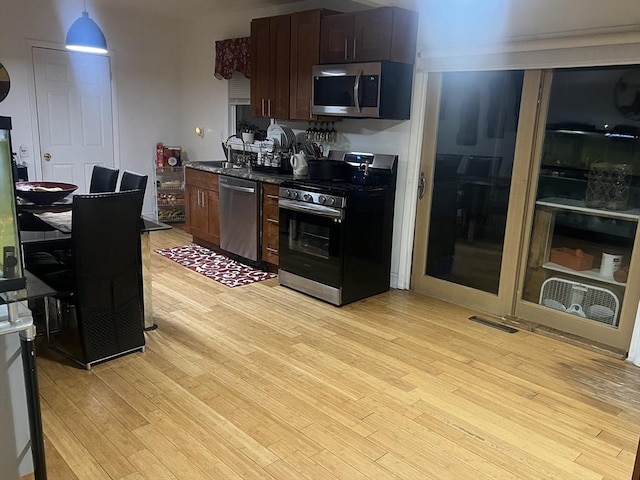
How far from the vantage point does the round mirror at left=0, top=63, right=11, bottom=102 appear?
5566mm

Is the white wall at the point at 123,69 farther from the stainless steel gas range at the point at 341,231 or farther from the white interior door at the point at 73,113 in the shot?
the stainless steel gas range at the point at 341,231

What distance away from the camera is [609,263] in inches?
138

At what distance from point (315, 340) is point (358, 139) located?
2.08 metres

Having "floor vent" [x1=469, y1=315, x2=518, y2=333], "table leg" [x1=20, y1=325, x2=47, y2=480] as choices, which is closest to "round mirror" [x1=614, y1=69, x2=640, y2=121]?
"floor vent" [x1=469, y1=315, x2=518, y2=333]

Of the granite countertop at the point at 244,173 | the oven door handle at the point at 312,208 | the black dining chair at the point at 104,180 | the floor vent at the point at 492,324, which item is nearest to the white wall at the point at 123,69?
the granite countertop at the point at 244,173

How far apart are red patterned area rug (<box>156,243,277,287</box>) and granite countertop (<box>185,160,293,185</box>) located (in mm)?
905

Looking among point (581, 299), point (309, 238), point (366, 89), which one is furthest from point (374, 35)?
point (581, 299)

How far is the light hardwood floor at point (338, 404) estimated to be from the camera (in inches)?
89.3

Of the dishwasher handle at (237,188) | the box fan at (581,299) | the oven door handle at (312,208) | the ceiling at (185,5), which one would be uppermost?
the ceiling at (185,5)

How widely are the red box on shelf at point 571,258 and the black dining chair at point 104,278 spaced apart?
2.96m

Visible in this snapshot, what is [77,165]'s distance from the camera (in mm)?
6371

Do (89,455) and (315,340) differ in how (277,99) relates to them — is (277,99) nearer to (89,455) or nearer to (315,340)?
(315,340)

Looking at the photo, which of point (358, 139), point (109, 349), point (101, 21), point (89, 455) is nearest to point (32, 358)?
point (89, 455)

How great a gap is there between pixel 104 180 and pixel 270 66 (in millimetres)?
1949
